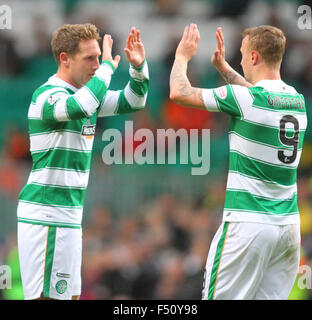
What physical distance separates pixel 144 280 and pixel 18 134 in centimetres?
383

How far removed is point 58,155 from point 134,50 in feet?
3.58

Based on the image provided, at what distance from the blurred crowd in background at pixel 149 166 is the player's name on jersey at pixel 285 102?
4009mm

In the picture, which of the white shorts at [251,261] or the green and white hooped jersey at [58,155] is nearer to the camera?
the white shorts at [251,261]

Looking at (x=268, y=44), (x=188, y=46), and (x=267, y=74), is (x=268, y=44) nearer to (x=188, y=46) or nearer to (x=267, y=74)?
(x=267, y=74)

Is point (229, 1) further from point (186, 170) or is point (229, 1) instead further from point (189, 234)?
point (189, 234)

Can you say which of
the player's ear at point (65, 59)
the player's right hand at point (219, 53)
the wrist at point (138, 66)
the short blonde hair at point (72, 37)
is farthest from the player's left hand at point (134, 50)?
the player's right hand at point (219, 53)

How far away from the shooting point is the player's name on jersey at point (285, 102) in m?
5.14

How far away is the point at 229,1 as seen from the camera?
1373 centimetres

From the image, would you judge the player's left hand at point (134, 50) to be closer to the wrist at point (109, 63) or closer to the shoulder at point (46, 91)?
the wrist at point (109, 63)

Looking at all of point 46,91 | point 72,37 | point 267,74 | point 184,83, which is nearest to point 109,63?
point 72,37

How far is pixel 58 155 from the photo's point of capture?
5562 mm

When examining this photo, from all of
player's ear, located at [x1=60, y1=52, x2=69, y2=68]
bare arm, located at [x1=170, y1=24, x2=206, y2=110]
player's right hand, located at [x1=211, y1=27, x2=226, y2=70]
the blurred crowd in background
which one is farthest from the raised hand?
the blurred crowd in background
